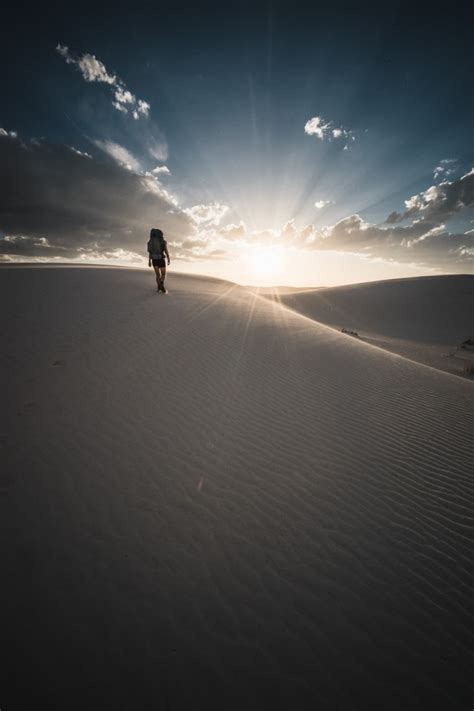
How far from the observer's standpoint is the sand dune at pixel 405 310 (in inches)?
695

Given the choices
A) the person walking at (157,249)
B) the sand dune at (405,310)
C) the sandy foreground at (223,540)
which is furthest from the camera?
the sand dune at (405,310)

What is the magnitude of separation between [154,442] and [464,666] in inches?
133

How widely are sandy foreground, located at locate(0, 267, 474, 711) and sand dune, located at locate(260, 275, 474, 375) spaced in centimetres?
1161

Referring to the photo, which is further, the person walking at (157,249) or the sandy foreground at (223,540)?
the person walking at (157,249)

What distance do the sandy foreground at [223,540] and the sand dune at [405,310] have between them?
38.1 feet

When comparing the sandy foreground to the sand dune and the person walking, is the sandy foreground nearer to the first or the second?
the person walking

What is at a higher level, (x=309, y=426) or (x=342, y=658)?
(x=309, y=426)

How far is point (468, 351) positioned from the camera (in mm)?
14289

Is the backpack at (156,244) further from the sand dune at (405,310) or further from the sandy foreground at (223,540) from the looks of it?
the sand dune at (405,310)

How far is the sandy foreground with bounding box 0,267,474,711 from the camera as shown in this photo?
171 cm

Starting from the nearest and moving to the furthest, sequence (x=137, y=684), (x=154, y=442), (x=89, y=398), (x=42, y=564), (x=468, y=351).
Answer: (x=137, y=684) < (x=42, y=564) < (x=154, y=442) < (x=89, y=398) < (x=468, y=351)

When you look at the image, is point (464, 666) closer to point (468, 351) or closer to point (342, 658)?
point (342, 658)

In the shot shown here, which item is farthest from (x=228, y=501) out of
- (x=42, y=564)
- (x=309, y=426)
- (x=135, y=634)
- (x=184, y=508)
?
(x=309, y=426)

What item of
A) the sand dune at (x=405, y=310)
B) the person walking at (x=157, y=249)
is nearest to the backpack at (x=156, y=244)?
the person walking at (x=157, y=249)
